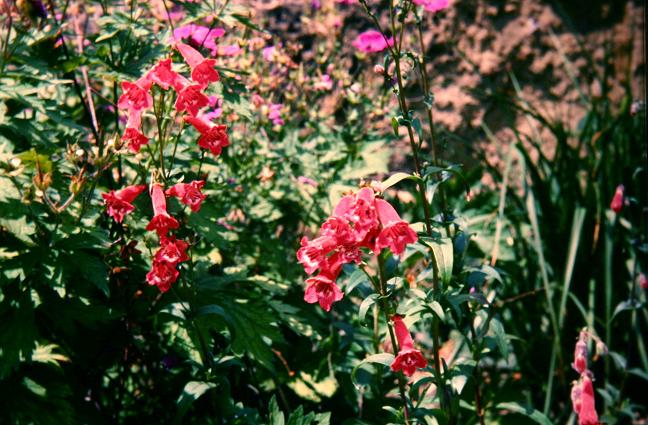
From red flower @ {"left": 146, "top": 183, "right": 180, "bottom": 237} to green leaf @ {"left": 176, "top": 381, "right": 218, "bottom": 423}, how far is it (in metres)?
0.45

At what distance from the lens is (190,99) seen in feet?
6.30

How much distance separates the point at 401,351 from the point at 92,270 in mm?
935

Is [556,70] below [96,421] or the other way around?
the other way around

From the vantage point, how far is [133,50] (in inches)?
101

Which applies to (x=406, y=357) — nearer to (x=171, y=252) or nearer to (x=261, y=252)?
(x=171, y=252)

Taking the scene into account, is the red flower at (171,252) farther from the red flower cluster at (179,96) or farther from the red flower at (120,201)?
the red flower cluster at (179,96)

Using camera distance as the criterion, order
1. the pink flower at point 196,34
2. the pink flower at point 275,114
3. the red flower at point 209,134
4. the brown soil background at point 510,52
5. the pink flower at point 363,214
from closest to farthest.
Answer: the pink flower at point 363,214, the red flower at point 209,134, the pink flower at point 196,34, the pink flower at point 275,114, the brown soil background at point 510,52

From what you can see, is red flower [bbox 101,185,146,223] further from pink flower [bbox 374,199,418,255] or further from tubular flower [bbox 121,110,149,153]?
pink flower [bbox 374,199,418,255]

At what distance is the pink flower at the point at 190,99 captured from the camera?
6.24 ft

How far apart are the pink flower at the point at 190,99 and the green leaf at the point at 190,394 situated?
74cm

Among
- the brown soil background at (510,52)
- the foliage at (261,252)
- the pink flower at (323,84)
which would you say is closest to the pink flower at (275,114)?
the foliage at (261,252)

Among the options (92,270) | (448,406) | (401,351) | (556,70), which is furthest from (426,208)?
(556,70)

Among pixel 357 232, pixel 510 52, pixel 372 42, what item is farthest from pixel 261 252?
pixel 510 52

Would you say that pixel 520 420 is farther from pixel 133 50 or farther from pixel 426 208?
pixel 133 50
